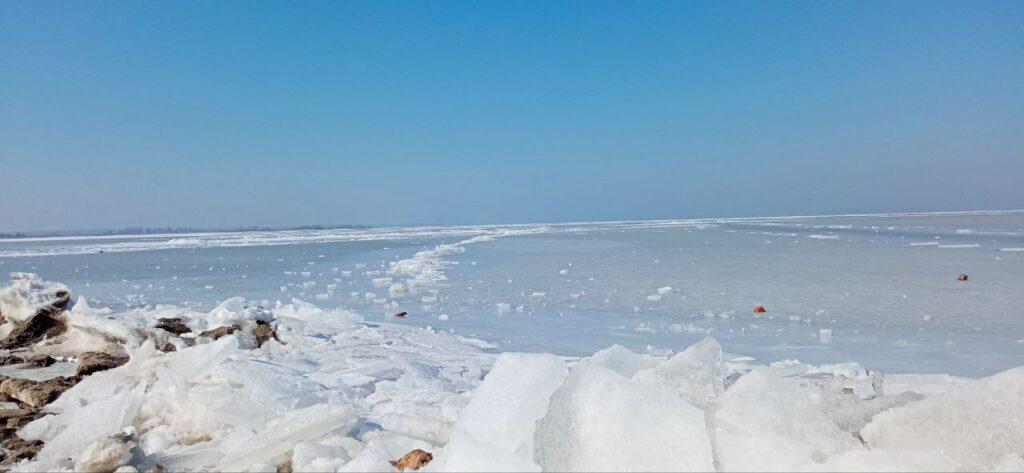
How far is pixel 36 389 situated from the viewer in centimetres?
253

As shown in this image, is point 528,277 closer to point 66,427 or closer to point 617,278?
point 617,278

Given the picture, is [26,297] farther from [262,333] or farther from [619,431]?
[619,431]

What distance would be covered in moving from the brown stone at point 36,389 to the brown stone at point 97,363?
0.09m

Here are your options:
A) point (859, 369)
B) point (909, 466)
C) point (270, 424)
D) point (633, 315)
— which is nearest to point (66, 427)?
point (270, 424)

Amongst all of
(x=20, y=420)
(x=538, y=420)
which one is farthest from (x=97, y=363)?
(x=538, y=420)

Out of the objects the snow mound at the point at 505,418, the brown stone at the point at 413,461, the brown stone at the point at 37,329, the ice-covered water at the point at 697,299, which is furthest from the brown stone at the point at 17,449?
the ice-covered water at the point at 697,299

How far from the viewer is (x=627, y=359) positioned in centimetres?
172

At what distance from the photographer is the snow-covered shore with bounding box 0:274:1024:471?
127 centimetres

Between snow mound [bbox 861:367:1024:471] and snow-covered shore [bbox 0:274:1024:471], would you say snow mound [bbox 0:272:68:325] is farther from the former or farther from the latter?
snow mound [bbox 861:367:1024:471]

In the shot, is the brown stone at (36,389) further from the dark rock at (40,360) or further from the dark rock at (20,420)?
the dark rock at (40,360)

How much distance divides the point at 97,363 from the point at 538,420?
8.82ft

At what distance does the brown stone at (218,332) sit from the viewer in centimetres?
375

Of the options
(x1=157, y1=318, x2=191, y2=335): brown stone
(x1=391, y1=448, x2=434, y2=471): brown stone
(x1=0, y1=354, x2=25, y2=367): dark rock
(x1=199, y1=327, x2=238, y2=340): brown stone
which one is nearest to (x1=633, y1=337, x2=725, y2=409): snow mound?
(x1=391, y1=448, x2=434, y2=471): brown stone

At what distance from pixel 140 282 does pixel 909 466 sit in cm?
1123
